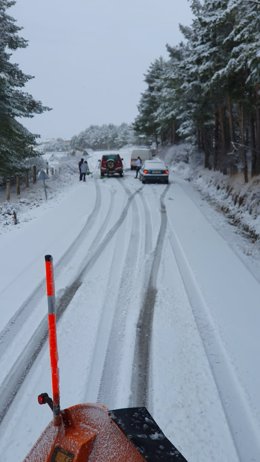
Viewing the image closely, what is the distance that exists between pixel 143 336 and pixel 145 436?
3565 millimetres

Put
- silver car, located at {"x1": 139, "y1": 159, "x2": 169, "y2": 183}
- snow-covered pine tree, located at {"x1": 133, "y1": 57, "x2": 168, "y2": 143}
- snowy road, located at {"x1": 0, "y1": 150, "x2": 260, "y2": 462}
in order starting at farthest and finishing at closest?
snow-covered pine tree, located at {"x1": 133, "y1": 57, "x2": 168, "y2": 143} → silver car, located at {"x1": 139, "y1": 159, "x2": 169, "y2": 183} → snowy road, located at {"x1": 0, "y1": 150, "x2": 260, "y2": 462}

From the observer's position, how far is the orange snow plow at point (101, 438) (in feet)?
8.66

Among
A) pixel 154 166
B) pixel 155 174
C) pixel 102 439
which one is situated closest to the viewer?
pixel 102 439

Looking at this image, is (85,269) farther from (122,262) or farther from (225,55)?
(225,55)

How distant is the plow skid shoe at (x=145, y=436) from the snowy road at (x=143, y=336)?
130cm

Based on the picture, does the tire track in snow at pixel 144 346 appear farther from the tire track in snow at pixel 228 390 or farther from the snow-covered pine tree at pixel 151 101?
the snow-covered pine tree at pixel 151 101

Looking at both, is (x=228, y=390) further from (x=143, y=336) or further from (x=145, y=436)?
(x=145, y=436)

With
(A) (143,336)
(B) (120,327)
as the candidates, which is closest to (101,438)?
(A) (143,336)

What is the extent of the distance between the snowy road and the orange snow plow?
129cm

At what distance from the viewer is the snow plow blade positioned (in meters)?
2.64

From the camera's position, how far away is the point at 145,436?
110 inches

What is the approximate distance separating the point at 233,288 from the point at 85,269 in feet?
10.8

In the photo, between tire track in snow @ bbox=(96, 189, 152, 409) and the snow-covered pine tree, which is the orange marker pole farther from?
the snow-covered pine tree

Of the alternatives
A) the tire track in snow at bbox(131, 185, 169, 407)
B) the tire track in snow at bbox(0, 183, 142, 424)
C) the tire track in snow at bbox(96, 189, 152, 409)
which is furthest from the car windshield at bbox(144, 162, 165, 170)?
the tire track in snow at bbox(0, 183, 142, 424)
